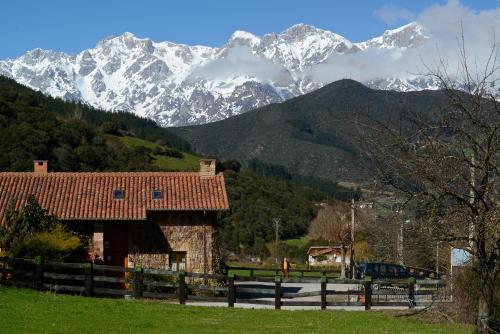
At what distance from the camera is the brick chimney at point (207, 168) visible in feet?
110

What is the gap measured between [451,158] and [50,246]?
15440 mm

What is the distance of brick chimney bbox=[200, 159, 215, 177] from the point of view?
1325 inches

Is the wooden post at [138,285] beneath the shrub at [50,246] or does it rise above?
beneath

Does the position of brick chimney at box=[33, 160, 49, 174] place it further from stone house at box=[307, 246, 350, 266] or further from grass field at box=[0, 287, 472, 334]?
stone house at box=[307, 246, 350, 266]

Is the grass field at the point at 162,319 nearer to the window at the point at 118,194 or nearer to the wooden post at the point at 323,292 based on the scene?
the wooden post at the point at 323,292

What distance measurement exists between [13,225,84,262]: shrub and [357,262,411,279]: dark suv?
1602cm

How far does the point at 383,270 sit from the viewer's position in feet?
123

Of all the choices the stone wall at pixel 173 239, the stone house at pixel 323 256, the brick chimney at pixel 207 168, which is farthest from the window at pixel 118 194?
the stone house at pixel 323 256

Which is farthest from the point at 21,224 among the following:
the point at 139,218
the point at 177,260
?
the point at 177,260

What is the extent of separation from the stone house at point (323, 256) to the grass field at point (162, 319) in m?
50.7

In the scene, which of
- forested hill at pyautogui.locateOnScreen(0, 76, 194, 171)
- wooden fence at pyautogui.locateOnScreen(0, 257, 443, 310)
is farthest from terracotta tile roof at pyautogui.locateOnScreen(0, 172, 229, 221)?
forested hill at pyautogui.locateOnScreen(0, 76, 194, 171)

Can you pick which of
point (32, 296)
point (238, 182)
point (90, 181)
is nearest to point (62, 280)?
point (32, 296)

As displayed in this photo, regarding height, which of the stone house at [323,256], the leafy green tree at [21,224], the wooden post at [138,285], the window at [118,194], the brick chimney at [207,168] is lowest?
the stone house at [323,256]

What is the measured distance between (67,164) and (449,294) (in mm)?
58338
